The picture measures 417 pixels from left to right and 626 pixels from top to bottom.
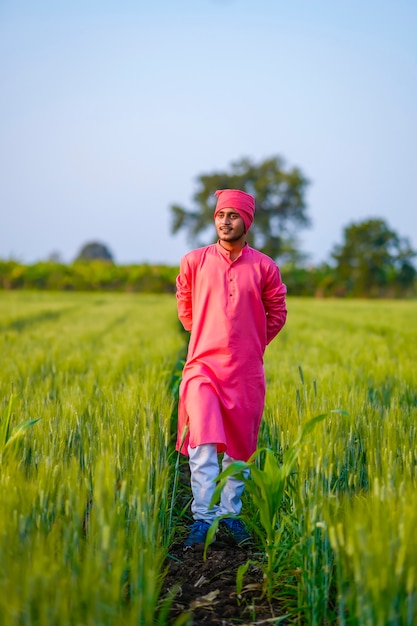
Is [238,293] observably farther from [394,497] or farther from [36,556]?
[36,556]

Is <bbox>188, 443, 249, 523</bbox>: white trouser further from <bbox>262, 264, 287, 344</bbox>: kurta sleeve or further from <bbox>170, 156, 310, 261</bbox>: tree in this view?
<bbox>170, 156, 310, 261</bbox>: tree

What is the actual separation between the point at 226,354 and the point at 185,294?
37 centimetres

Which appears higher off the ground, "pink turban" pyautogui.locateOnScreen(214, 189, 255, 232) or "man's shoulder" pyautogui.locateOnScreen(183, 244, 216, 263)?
"pink turban" pyautogui.locateOnScreen(214, 189, 255, 232)

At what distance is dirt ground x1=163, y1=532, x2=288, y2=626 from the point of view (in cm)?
202

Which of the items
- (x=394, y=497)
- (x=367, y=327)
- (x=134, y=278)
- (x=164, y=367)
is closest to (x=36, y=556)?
(x=394, y=497)

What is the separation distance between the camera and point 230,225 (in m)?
2.73

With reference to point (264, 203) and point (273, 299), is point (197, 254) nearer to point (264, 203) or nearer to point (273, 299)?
point (273, 299)

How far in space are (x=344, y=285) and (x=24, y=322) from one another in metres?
29.0

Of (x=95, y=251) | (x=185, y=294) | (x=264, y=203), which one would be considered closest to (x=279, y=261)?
(x=264, y=203)

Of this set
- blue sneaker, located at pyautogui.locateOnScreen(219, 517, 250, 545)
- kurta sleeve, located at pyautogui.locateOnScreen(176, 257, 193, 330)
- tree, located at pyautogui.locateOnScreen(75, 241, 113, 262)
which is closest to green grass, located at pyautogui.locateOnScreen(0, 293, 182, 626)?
blue sneaker, located at pyautogui.locateOnScreen(219, 517, 250, 545)

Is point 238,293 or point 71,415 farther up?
point 238,293

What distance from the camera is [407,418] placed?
3010mm

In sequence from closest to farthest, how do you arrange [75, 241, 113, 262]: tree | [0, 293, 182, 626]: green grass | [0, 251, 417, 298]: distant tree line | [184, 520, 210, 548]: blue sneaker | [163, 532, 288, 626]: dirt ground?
[0, 293, 182, 626]: green grass < [163, 532, 288, 626]: dirt ground < [184, 520, 210, 548]: blue sneaker < [0, 251, 417, 298]: distant tree line < [75, 241, 113, 262]: tree

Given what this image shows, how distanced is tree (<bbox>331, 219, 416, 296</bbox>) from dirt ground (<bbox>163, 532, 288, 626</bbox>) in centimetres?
3634
